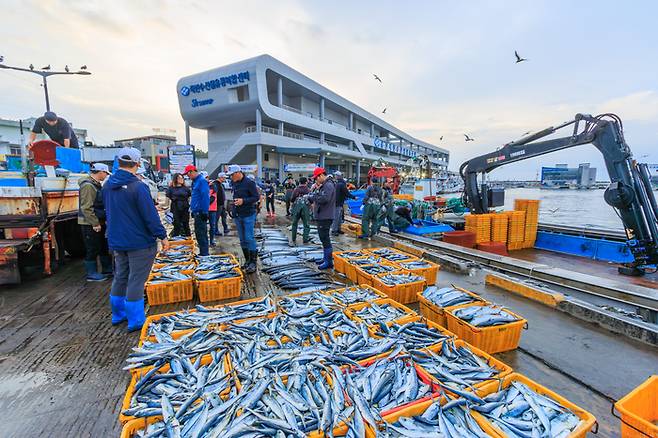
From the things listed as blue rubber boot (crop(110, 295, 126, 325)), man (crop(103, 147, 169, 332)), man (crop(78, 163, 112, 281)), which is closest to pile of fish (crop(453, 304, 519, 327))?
man (crop(103, 147, 169, 332))

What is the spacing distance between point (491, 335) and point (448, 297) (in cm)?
72

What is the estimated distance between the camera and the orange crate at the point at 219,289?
430 centimetres

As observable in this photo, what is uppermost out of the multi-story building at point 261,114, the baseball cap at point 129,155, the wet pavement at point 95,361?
the multi-story building at point 261,114

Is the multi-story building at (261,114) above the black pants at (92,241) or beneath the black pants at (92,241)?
above

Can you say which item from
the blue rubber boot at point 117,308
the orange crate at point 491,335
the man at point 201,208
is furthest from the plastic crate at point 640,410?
the man at point 201,208

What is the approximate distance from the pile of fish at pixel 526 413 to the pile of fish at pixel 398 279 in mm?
2153

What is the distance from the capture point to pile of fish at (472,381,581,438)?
6.01 feet

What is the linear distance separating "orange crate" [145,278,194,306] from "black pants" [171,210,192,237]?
11.0 ft

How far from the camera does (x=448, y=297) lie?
3.72 meters

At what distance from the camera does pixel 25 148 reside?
20.5 feet

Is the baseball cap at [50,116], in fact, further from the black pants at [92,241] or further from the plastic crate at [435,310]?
the plastic crate at [435,310]

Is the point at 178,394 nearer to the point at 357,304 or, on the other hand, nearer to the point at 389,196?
the point at 357,304

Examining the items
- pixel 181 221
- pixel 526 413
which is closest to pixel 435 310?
pixel 526 413

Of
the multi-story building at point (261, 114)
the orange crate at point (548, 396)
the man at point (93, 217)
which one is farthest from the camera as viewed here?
the multi-story building at point (261, 114)
